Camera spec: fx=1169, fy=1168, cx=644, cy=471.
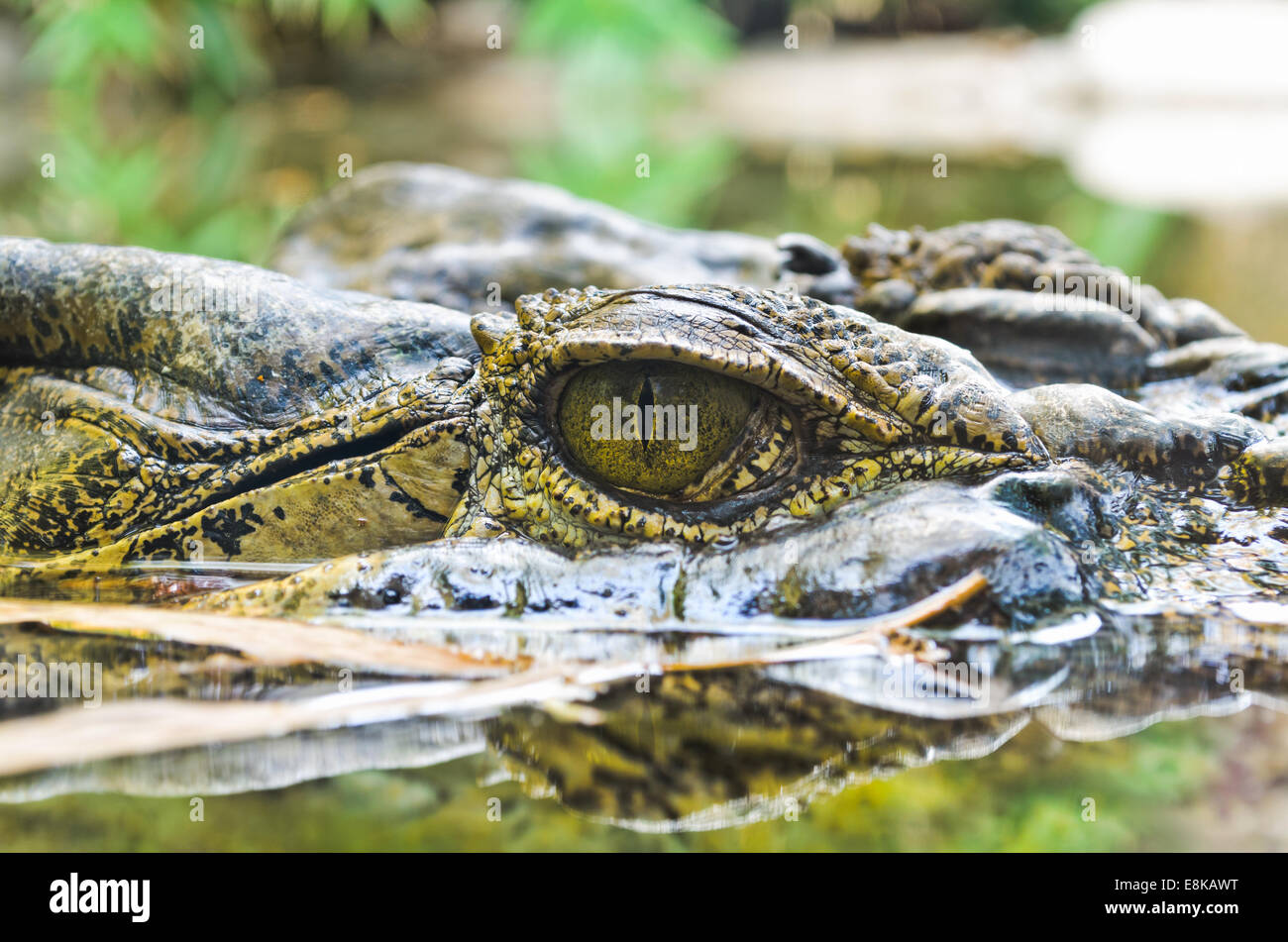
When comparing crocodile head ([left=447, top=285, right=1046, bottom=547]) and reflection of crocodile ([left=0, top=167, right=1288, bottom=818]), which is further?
crocodile head ([left=447, top=285, right=1046, bottom=547])

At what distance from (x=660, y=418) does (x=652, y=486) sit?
0.14 m

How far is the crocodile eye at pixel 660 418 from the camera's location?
2.20 metres

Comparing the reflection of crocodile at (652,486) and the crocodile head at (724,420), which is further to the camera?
the crocodile head at (724,420)

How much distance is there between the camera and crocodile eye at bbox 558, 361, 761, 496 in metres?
2.20

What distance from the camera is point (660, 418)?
2199mm

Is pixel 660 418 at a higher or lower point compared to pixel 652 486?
higher

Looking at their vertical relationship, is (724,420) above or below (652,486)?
above

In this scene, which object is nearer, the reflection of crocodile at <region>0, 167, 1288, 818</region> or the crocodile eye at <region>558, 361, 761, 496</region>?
the reflection of crocodile at <region>0, 167, 1288, 818</region>

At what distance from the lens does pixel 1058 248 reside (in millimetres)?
3234

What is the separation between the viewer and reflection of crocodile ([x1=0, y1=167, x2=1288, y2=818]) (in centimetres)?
198
